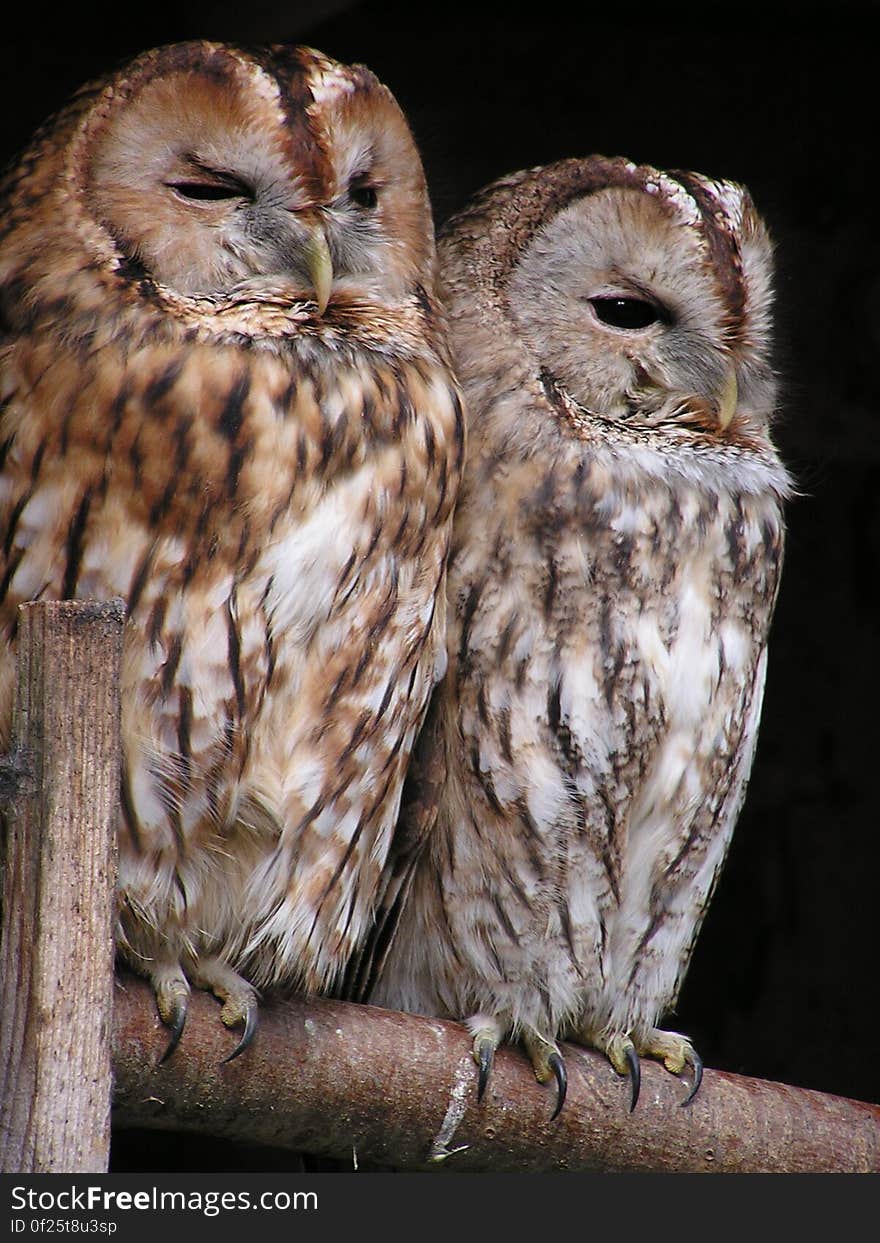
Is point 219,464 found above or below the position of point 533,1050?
above

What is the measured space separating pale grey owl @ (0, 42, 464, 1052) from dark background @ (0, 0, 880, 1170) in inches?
62.4

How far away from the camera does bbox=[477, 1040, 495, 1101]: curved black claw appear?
2.23 metres

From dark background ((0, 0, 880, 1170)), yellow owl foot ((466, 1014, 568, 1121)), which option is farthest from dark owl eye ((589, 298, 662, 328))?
dark background ((0, 0, 880, 1170))

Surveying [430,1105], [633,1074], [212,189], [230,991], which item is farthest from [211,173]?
[633,1074]

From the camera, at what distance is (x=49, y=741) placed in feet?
5.05

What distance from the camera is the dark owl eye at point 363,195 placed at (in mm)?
2100

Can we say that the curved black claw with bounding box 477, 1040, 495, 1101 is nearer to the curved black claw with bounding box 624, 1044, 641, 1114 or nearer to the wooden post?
the curved black claw with bounding box 624, 1044, 641, 1114

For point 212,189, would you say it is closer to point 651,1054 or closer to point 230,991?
point 230,991

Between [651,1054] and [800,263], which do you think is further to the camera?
[800,263]

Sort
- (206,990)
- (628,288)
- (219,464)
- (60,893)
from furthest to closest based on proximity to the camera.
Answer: (628,288) → (206,990) → (219,464) → (60,893)

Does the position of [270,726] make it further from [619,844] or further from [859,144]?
[859,144]

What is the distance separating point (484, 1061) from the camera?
2.25 metres

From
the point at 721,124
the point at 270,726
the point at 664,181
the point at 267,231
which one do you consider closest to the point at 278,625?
the point at 270,726

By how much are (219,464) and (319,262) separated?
269mm
